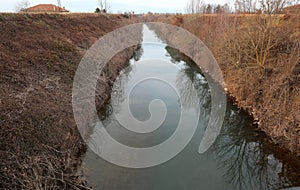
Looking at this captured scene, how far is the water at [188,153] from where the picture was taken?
23.4 ft

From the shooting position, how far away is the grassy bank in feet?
28.2

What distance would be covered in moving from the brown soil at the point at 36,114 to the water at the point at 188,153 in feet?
3.56

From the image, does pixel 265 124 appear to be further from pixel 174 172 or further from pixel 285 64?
pixel 174 172

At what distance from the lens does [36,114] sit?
776cm

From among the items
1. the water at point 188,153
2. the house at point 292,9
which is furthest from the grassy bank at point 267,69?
the water at point 188,153

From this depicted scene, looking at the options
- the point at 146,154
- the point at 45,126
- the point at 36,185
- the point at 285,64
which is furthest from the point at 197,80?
the point at 36,185

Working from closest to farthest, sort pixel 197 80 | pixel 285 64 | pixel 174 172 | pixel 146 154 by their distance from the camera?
1. pixel 174 172
2. pixel 146 154
3. pixel 285 64
4. pixel 197 80

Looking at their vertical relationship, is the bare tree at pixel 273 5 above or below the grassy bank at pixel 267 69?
above

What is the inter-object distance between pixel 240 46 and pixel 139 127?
7105 millimetres

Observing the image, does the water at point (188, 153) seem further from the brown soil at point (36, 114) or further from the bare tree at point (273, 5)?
the bare tree at point (273, 5)

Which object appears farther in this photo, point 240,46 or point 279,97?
point 240,46

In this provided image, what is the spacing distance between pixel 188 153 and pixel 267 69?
19.2ft

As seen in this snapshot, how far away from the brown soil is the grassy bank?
23.4ft

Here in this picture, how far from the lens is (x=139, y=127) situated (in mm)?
10180
